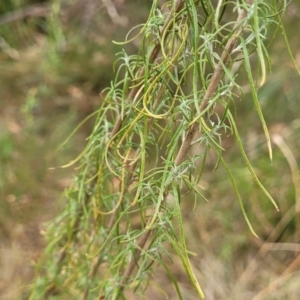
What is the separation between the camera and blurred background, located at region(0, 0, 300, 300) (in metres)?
1.17

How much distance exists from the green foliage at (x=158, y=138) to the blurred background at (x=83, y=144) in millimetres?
440

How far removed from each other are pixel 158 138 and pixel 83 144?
3.11ft

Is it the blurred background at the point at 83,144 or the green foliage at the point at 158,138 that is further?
the blurred background at the point at 83,144

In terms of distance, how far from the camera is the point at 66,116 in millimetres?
1441

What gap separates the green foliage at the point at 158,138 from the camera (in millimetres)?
346

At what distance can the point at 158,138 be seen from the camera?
18.5 inches

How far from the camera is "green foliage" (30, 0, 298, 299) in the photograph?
0.35 meters

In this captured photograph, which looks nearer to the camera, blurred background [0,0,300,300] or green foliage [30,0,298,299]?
green foliage [30,0,298,299]

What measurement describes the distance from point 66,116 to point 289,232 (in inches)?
31.9

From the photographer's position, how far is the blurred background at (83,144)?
117cm

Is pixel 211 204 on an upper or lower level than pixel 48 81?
lower

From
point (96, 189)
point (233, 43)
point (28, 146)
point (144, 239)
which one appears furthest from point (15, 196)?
point (233, 43)

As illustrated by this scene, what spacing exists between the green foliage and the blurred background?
0.44m

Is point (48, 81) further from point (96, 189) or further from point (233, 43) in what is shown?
point (233, 43)
